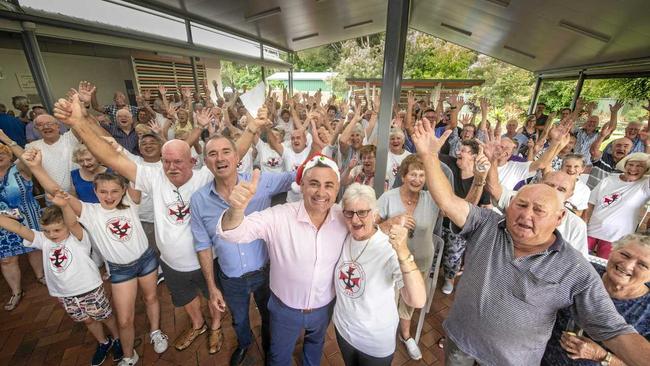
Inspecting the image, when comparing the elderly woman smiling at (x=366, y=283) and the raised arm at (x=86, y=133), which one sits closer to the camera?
the elderly woman smiling at (x=366, y=283)

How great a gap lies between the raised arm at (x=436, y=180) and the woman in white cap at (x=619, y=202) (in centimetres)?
278

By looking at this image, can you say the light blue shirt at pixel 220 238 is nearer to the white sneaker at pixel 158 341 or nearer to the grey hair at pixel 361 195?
the grey hair at pixel 361 195

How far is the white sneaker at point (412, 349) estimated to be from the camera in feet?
8.87

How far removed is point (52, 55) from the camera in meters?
8.11

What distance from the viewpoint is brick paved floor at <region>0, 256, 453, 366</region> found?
2664mm

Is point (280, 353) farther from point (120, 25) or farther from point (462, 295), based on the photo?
point (120, 25)

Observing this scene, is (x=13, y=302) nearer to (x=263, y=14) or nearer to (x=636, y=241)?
(x=636, y=241)

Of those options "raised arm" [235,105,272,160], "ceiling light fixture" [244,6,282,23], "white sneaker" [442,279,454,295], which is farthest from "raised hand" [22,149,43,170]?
"ceiling light fixture" [244,6,282,23]

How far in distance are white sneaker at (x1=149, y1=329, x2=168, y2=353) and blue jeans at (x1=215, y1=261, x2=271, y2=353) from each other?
2.79 ft

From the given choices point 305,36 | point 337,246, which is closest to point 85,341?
point 337,246

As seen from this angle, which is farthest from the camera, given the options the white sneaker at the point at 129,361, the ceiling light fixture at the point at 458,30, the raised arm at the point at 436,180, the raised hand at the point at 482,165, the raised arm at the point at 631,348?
the ceiling light fixture at the point at 458,30

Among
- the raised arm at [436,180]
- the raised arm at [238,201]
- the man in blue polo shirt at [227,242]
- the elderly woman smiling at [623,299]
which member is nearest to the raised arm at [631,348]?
the elderly woman smiling at [623,299]

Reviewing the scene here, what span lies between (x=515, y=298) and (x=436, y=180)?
797 millimetres

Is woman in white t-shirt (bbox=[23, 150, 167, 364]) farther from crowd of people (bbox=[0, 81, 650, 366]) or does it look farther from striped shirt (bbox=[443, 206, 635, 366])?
striped shirt (bbox=[443, 206, 635, 366])
